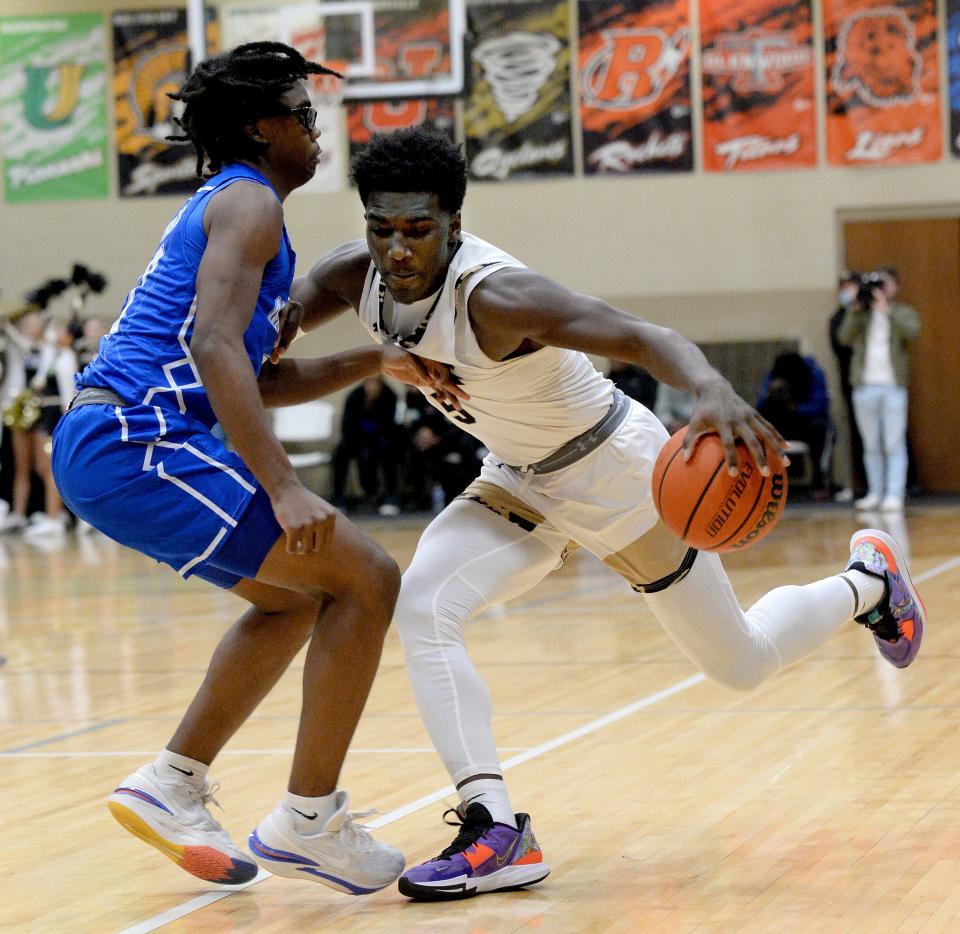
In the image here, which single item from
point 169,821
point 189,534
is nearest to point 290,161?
point 189,534

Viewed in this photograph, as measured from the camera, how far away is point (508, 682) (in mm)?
5875

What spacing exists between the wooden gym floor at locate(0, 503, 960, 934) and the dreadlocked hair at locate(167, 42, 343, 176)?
4.91ft

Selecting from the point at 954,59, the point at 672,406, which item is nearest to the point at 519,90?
the point at 672,406

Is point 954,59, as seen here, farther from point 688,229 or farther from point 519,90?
point 519,90

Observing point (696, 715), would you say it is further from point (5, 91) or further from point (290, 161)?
point (5, 91)

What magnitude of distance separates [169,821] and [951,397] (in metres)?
12.8

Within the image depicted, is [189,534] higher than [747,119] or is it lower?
lower

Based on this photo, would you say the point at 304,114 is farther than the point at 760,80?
No

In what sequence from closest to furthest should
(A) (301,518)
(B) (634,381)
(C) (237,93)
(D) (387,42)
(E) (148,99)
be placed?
1. (A) (301,518)
2. (C) (237,93)
3. (D) (387,42)
4. (B) (634,381)
5. (E) (148,99)

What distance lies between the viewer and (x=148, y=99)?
15.5 metres

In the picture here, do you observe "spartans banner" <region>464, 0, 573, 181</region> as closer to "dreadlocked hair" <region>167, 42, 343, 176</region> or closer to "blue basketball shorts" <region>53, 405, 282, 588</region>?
"dreadlocked hair" <region>167, 42, 343, 176</region>

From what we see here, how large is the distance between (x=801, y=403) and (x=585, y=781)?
10.2 metres

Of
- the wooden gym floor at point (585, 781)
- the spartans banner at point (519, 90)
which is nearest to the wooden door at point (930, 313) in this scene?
the spartans banner at point (519, 90)

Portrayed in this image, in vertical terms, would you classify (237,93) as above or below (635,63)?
below
